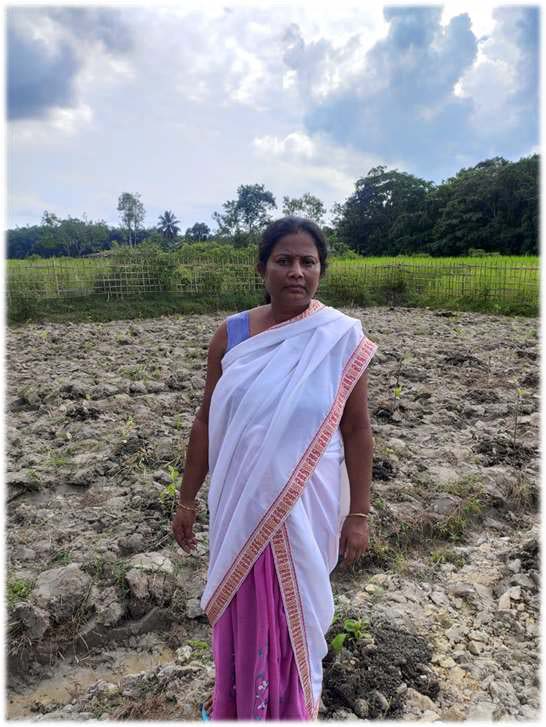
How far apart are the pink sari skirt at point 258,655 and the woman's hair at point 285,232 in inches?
35.4

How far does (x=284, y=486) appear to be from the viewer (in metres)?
1.56

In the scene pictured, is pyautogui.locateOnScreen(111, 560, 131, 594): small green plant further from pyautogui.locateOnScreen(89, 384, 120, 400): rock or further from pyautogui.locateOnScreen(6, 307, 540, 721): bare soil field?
pyautogui.locateOnScreen(89, 384, 120, 400): rock

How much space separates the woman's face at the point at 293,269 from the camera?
1.66m

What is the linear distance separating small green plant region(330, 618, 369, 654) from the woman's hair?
1.45 meters

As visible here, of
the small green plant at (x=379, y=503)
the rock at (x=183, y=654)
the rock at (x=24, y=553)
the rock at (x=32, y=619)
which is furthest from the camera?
the small green plant at (x=379, y=503)

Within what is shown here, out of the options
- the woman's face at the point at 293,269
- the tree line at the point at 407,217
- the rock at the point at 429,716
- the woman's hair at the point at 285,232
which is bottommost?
the rock at the point at 429,716

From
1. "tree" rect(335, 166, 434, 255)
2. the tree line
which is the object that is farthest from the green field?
"tree" rect(335, 166, 434, 255)

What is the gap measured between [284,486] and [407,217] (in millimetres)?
37187

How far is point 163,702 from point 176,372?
4704 millimetres

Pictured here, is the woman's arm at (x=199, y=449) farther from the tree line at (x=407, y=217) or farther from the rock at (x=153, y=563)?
the tree line at (x=407, y=217)

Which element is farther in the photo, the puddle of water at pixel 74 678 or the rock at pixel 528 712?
the puddle of water at pixel 74 678

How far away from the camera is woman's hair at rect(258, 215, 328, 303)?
167 centimetres

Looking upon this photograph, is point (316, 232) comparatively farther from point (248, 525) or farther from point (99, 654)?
point (99, 654)

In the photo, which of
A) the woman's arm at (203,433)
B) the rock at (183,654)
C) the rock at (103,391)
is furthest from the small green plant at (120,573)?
the rock at (103,391)
